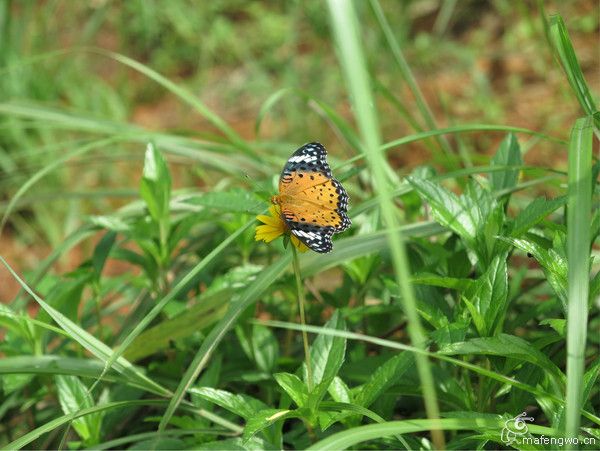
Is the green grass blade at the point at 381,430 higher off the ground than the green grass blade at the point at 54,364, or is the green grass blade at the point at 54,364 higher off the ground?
the green grass blade at the point at 381,430

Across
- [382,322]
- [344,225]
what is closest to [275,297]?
[382,322]

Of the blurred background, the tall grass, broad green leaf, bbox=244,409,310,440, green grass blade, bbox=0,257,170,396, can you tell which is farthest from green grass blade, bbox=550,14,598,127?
the blurred background

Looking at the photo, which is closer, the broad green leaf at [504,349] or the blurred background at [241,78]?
the broad green leaf at [504,349]

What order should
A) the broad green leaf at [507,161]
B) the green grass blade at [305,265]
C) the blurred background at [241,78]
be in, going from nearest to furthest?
the green grass blade at [305,265], the broad green leaf at [507,161], the blurred background at [241,78]

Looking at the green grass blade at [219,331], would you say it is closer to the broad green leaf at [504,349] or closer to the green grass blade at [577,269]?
the broad green leaf at [504,349]

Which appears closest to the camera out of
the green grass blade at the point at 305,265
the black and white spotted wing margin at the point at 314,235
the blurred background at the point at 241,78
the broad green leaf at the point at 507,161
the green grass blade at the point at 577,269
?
the green grass blade at the point at 577,269

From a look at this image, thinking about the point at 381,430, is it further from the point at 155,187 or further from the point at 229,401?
the point at 155,187

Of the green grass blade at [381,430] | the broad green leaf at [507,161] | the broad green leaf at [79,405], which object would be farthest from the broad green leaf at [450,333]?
the broad green leaf at [79,405]
